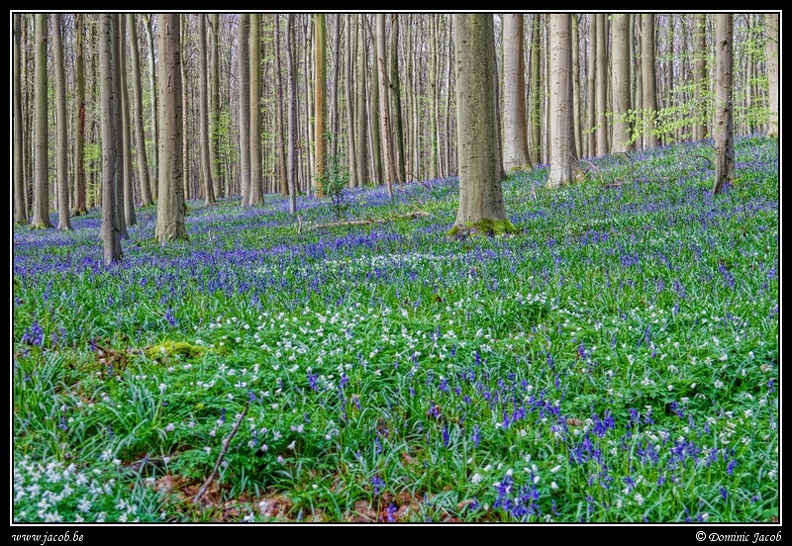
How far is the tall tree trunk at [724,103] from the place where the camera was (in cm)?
1160

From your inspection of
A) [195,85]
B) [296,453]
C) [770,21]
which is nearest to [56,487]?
[296,453]

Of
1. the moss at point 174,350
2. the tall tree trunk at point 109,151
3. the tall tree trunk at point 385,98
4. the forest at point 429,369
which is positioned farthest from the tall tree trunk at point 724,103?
the tall tree trunk at point 109,151

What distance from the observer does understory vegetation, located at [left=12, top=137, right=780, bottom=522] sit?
10.7 ft

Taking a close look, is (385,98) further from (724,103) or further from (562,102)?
(724,103)

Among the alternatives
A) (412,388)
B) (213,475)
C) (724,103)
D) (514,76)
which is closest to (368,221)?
(724,103)

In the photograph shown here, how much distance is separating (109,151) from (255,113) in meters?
15.7

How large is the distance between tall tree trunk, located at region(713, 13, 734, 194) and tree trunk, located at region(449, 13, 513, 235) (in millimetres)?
4568

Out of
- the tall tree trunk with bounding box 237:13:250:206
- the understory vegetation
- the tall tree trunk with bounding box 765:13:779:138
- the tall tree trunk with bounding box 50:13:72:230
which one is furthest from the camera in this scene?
the tall tree trunk with bounding box 237:13:250:206

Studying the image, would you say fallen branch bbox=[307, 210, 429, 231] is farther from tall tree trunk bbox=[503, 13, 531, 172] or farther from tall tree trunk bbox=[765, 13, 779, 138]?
tall tree trunk bbox=[765, 13, 779, 138]

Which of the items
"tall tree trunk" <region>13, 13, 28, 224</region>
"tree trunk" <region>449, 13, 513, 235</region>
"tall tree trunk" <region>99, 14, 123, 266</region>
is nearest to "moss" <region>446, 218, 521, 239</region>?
"tree trunk" <region>449, 13, 513, 235</region>

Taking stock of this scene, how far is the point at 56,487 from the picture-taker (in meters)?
3.15

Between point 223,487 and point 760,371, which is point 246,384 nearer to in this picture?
point 223,487

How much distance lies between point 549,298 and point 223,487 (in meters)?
3.98

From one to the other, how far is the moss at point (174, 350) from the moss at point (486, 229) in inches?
245
